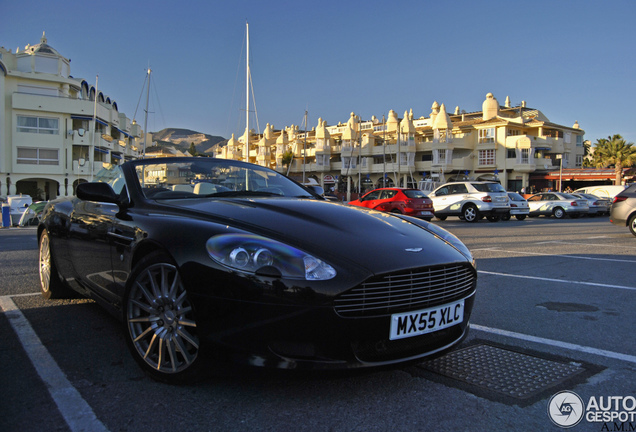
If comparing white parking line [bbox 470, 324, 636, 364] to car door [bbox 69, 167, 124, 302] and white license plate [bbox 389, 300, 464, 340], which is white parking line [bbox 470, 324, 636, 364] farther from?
car door [bbox 69, 167, 124, 302]

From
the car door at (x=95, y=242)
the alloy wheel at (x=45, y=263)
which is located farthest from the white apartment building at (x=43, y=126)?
the car door at (x=95, y=242)

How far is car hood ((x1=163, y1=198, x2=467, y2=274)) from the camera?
2537 millimetres

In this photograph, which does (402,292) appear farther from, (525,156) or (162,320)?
(525,156)

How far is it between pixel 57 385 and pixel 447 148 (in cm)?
5756

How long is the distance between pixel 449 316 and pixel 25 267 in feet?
21.4

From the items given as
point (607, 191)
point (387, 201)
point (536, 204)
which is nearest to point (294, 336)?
point (387, 201)

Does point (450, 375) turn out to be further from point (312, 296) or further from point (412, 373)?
point (312, 296)

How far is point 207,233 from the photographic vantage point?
2.64 m

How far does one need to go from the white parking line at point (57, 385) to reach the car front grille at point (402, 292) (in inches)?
50.4

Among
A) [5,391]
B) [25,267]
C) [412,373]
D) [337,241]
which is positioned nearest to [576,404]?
[412,373]

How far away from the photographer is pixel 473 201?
65.1 feet

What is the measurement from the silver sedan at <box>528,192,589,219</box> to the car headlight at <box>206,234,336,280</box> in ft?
80.7

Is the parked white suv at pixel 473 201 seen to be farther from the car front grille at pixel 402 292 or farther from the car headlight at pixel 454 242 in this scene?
the car front grille at pixel 402 292

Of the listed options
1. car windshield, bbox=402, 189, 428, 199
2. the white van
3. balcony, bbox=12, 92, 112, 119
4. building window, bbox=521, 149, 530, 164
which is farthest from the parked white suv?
balcony, bbox=12, 92, 112, 119
